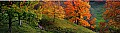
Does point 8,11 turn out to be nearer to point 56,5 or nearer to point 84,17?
point 56,5

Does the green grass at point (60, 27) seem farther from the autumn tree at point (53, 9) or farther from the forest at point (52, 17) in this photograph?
the autumn tree at point (53, 9)

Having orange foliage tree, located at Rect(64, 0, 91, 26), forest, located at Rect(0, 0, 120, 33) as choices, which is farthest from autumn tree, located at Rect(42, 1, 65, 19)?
orange foliage tree, located at Rect(64, 0, 91, 26)

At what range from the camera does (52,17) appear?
38.9 metres

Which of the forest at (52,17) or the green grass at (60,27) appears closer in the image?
the forest at (52,17)

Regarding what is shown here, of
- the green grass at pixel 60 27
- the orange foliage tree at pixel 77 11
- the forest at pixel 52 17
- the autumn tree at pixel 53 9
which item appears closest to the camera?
the forest at pixel 52 17

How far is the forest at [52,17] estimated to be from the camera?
2253 centimetres

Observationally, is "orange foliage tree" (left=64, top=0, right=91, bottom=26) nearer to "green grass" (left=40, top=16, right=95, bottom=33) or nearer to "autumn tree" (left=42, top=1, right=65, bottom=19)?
"green grass" (left=40, top=16, right=95, bottom=33)

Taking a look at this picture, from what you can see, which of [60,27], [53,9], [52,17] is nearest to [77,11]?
[52,17]

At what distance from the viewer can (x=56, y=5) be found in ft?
124

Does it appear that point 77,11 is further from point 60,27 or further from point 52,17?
point 60,27

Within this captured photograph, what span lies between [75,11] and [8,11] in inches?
669

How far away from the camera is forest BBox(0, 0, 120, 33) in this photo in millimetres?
22531

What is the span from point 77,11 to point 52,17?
4124 mm

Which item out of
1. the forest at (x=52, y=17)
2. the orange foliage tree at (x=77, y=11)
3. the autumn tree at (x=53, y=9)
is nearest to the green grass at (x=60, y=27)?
the forest at (x=52, y=17)
